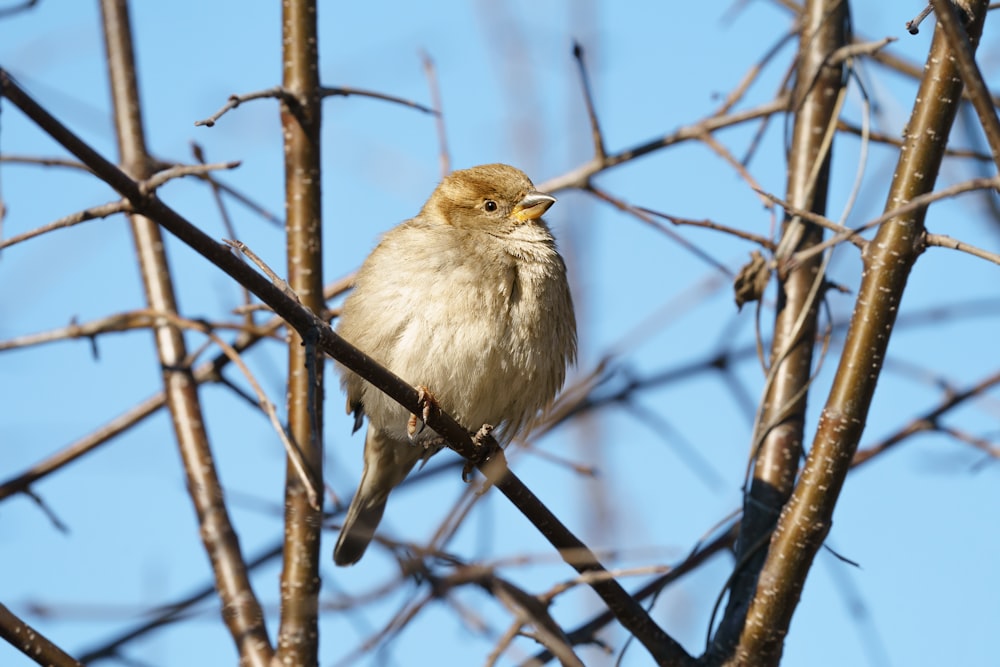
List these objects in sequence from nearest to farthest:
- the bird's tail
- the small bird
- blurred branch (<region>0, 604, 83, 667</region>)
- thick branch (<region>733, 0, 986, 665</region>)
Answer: blurred branch (<region>0, 604, 83, 667</region>)
thick branch (<region>733, 0, 986, 665</region>)
the small bird
the bird's tail

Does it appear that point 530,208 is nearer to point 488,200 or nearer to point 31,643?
point 488,200

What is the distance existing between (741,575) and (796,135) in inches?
67.5

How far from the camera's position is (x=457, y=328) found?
4203mm

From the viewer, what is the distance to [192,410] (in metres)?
4.28

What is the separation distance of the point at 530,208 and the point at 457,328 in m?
0.98

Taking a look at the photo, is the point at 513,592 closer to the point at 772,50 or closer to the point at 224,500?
the point at 224,500

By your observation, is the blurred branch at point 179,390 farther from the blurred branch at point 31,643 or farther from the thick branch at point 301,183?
the blurred branch at point 31,643

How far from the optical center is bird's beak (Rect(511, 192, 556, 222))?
16.2 ft

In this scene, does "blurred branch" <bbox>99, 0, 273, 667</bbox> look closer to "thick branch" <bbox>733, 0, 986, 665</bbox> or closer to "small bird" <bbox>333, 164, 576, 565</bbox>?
"small bird" <bbox>333, 164, 576, 565</bbox>

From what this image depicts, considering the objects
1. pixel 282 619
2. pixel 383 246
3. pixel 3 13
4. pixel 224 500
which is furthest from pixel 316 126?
pixel 282 619

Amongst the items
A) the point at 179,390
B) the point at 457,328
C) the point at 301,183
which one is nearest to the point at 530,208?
the point at 457,328

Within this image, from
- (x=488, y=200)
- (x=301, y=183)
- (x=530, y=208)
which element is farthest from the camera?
(x=488, y=200)

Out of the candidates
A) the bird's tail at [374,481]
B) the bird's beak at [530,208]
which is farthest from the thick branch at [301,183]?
the bird's beak at [530,208]

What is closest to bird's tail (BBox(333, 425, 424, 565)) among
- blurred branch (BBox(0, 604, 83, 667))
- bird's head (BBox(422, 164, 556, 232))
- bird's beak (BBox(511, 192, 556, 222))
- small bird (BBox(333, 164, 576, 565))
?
small bird (BBox(333, 164, 576, 565))
